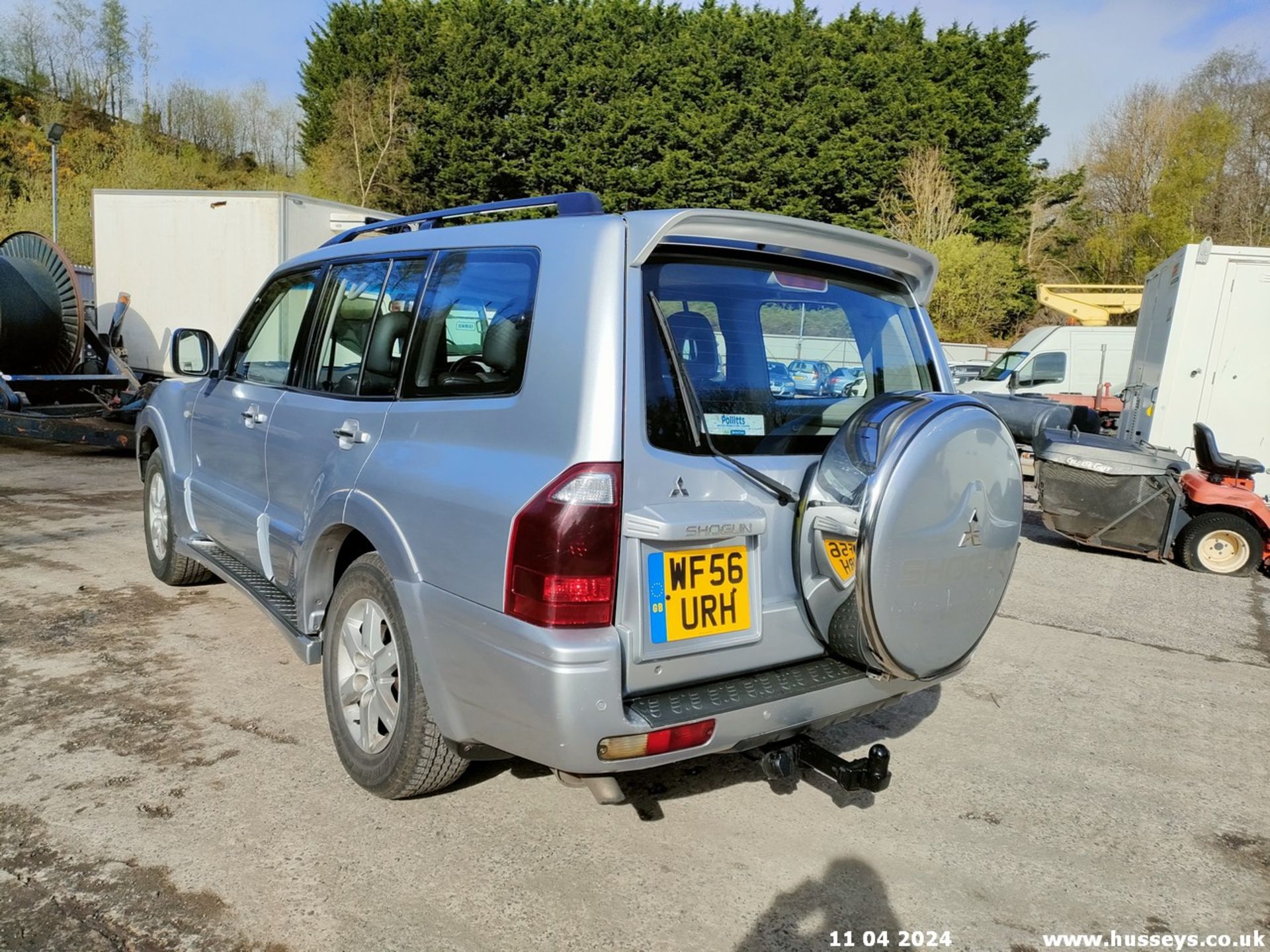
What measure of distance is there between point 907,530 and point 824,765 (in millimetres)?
792

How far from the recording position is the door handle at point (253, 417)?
13.2 feet

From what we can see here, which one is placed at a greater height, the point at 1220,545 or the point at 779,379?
the point at 779,379

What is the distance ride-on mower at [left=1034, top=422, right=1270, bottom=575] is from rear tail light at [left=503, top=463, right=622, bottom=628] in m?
6.17

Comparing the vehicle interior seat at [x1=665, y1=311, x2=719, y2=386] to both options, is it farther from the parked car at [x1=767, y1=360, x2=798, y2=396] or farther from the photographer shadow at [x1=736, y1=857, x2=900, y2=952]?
the photographer shadow at [x1=736, y1=857, x2=900, y2=952]

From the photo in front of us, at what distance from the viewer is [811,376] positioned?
302cm

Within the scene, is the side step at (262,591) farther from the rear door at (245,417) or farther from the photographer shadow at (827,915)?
the photographer shadow at (827,915)

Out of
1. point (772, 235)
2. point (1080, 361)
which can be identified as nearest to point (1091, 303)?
point (1080, 361)

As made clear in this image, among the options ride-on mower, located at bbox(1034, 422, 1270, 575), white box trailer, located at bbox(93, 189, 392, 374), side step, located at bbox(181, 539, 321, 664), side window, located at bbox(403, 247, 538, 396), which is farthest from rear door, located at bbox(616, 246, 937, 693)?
white box trailer, located at bbox(93, 189, 392, 374)

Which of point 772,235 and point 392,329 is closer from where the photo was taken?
point 772,235

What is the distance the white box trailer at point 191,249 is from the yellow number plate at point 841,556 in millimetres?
10157

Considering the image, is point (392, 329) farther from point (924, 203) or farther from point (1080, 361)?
point (924, 203)

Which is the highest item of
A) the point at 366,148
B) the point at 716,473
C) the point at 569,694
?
the point at 366,148

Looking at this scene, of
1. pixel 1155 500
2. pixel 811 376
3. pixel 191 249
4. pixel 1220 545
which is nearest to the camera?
pixel 811 376

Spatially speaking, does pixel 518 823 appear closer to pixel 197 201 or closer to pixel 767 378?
pixel 767 378
